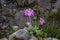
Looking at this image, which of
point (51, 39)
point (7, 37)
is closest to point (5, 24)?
point (7, 37)

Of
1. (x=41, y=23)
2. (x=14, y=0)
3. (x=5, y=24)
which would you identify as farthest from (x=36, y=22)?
(x=14, y=0)

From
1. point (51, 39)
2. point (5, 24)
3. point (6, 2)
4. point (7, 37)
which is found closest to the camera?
point (51, 39)

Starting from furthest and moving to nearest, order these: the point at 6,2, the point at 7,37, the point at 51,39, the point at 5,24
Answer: the point at 6,2 → the point at 5,24 → the point at 7,37 → the point at 51,39

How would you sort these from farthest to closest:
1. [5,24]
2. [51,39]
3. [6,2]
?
[6,2], [5,24], [51,39]

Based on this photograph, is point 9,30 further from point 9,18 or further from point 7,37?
point 9,18

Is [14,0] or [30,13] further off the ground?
[30,13]

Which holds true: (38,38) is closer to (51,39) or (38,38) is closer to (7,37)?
(51,39)

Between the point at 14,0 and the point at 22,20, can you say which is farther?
the point at 14,0

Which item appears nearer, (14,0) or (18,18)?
(18,18)

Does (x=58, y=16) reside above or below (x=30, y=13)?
below
